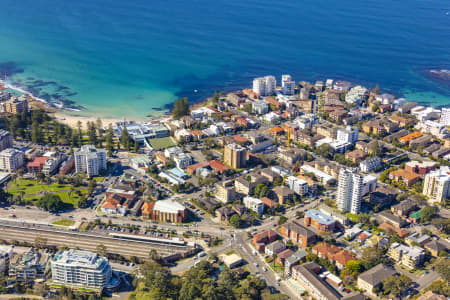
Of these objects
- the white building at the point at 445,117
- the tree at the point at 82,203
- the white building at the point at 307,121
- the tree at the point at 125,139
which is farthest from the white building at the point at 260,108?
the tree at the point at 82,203

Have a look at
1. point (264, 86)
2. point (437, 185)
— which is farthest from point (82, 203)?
point (264, 86)

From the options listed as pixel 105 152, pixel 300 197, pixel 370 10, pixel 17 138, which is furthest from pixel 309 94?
pixel 370 10

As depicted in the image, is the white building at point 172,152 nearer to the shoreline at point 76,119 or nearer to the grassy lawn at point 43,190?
the grassy lawn at point 43,190

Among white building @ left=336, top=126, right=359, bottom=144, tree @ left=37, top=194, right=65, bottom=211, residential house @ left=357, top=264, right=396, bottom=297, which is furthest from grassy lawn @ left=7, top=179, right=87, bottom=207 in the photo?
white building @ left=336, top=126, right=359, bottom=144

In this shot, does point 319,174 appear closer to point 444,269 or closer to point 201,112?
point 444,269

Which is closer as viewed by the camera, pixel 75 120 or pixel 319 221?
pixel 319 221

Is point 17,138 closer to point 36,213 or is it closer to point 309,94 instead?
point 36,213

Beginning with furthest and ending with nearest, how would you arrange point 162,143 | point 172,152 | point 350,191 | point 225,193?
1. point 162,143
2. point 172,152
3. point 225,193
4. point 350,191

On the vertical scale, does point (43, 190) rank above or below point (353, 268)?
above

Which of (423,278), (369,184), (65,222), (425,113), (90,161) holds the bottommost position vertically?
(423,278)
